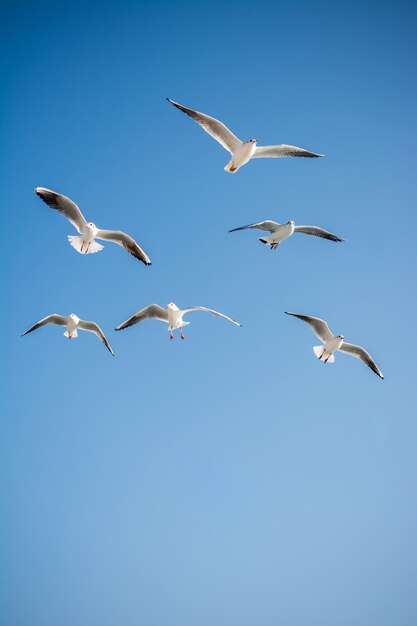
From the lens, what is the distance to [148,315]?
14453 millimetres

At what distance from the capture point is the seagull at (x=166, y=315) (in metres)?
13.9

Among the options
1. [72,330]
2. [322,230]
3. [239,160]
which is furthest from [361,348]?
[72,330]

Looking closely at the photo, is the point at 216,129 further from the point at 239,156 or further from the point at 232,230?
the point at 232,230

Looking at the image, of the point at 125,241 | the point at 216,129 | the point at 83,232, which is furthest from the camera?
the point at 125,241

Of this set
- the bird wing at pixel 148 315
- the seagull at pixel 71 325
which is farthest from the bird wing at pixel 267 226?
the seagull at pixel 71 325

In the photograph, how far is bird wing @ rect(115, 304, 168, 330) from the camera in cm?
1420

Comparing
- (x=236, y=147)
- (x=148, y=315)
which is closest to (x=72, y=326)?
(x=148, y=315)

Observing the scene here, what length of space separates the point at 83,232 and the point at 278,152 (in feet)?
12.1

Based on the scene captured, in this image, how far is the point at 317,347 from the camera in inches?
578

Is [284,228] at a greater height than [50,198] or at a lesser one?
greater

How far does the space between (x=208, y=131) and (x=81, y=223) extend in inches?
106

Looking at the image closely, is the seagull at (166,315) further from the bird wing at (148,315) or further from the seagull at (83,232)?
the seagull at (83,232)

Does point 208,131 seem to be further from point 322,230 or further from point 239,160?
point 322,230

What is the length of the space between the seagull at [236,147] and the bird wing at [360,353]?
3.76 m
